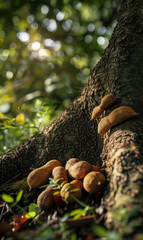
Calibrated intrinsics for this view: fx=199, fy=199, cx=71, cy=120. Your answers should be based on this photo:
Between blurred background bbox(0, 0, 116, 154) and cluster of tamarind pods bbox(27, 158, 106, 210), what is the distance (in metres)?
3.07

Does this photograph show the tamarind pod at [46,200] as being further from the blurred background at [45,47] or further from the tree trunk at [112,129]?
the blurred background at [45,47]

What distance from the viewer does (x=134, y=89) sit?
1.71m

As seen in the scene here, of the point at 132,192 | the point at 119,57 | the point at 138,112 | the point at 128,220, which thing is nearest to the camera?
the point at 128,220

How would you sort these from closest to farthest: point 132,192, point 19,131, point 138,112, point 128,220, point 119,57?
point 128,220 → point 132,192 → point 138,112 → point 119,57 → point 19,131

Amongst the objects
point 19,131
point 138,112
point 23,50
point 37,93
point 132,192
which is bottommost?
point 132,192

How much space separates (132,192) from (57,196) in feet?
1.83

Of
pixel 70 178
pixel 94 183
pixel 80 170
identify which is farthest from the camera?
pixel 70 178

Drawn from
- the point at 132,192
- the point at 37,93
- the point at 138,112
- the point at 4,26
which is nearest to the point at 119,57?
the point at 138,112

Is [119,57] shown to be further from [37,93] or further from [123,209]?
[37,93]

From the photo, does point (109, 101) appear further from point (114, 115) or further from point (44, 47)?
point (44, 47)

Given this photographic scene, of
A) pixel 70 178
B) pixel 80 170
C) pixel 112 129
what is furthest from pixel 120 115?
pixel 70 178

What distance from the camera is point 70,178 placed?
1.54 meters

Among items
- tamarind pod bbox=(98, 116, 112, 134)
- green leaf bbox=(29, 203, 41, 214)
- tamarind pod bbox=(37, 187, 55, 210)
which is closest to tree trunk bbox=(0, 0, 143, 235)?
tamarind pod bbox=(98, 116, 112, 134)

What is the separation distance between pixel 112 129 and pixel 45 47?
660 cm
